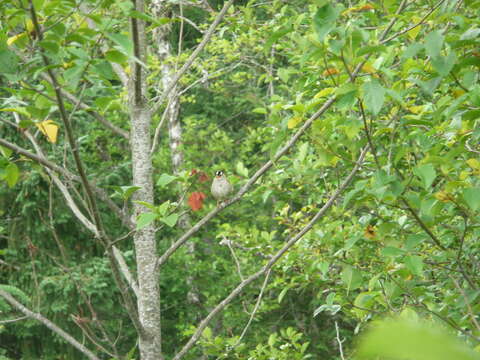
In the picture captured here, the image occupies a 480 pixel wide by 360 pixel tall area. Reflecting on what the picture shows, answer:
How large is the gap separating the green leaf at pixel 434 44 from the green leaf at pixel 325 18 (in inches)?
7.7

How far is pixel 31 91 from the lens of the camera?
4.40ft

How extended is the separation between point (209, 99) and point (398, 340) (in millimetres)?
10796

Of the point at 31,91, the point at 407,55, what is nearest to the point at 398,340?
the point at 407,55

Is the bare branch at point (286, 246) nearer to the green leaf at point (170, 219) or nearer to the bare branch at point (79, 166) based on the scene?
the bare branch at point (79, 166)

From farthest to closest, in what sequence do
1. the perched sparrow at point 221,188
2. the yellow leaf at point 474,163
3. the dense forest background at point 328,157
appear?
the perched sparrow at point 221,188
the yellow leaf at point 474,163
the dense forest background at point 328,157

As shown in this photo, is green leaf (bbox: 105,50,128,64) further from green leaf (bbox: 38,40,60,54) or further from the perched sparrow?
the perched sparrow

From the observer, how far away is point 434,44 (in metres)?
1.19

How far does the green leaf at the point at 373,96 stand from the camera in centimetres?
121

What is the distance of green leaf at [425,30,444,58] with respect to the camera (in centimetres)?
117

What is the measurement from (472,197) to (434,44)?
374 millimetres

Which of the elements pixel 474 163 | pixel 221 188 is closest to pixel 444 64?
pixel 474 163

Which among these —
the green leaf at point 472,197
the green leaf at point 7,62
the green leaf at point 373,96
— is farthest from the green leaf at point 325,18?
the green leaf at point 7,62

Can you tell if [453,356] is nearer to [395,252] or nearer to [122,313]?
[395,252]

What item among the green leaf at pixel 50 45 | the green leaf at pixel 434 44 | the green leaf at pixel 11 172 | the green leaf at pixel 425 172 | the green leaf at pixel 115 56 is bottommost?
the green leaf at pixel 11 172
